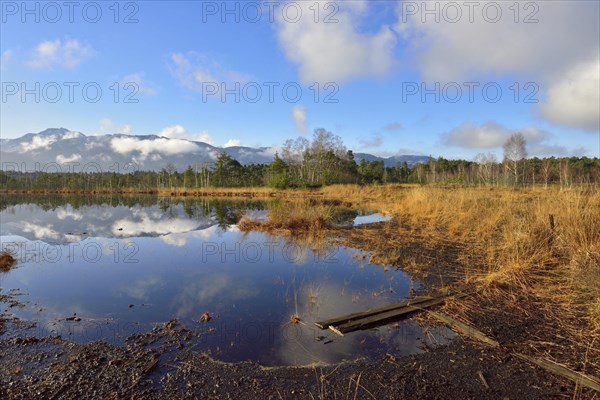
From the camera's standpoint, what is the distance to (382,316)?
4984mm

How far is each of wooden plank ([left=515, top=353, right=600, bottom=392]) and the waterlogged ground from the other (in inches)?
38.0

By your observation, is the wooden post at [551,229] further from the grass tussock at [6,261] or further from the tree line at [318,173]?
the tree line at [318,173]

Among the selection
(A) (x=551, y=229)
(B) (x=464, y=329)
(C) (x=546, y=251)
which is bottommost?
(B) (x=464, y=329)

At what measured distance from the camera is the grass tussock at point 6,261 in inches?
332

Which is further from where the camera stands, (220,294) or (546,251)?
(546,251)

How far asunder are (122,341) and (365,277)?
4.83 m

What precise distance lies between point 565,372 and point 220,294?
16.8 ft

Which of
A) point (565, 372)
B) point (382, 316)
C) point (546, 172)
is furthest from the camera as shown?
point (546, 172)

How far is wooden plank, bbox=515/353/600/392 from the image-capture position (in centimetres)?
306

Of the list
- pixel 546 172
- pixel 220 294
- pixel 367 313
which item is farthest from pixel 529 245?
pixel 546 172

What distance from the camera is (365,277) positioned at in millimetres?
7457

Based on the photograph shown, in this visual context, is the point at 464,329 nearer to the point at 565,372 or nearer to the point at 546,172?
the point at 565,372

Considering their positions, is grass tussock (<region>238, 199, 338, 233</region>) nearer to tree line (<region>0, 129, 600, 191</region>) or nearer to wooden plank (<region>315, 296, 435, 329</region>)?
wooden plank (<region>315, 296, 435, 329</region>)

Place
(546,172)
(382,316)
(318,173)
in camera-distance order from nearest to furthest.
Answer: (382,316) → (546,172) → (318,173)
